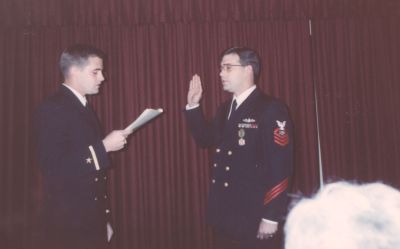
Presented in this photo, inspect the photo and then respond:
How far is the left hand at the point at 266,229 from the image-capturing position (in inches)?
79.3

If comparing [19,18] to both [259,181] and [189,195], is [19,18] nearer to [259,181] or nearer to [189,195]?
[189,195]

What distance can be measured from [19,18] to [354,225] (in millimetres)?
3566

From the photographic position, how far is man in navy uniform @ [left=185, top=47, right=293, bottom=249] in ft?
6.80

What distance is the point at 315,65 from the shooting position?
135 inches

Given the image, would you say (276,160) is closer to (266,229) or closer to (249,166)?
(249,166)

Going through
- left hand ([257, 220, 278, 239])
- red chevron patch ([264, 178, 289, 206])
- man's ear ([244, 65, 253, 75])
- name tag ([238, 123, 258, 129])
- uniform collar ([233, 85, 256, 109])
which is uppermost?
man's ear ([244, 65, 253, 75])

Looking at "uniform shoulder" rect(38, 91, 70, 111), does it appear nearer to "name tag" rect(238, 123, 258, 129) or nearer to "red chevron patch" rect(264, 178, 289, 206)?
"name tag" rect(238, 123, 258, 129)

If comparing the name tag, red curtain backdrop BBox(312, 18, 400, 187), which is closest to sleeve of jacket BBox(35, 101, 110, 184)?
the name tag

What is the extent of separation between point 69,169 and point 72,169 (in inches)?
0.6

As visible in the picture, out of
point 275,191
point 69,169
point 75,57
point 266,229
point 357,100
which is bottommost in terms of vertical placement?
point 266,229

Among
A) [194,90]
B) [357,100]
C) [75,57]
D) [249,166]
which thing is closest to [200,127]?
[194,90]

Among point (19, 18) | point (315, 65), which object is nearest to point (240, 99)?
point (315, 65)

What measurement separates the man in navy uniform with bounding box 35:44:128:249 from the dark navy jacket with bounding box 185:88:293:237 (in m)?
0.74

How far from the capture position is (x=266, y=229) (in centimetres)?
202
